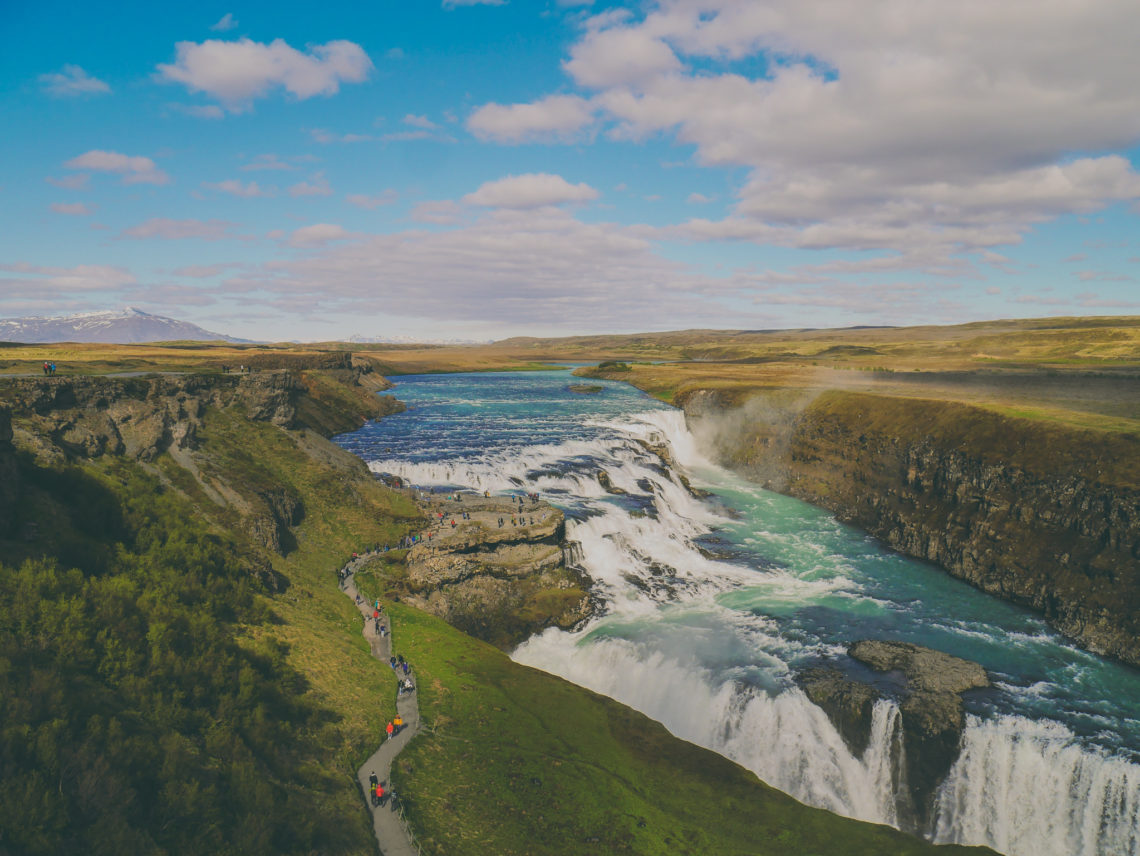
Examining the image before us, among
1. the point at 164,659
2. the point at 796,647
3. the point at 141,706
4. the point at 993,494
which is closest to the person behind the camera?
the point at 141,706

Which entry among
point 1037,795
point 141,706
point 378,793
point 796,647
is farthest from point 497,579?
point 1037,795

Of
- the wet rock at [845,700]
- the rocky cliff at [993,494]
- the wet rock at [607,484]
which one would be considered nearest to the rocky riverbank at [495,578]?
the wet rock at [845,700]

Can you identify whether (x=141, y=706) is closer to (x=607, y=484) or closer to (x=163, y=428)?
(x=163, y=428)

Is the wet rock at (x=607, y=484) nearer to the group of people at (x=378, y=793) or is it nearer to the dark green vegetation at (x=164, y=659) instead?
the dark green vegetation at (x=164, y=659)

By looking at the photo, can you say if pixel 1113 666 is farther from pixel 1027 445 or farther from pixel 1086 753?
pixel 1027 445

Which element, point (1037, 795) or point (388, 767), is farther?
point (1037, 795)
